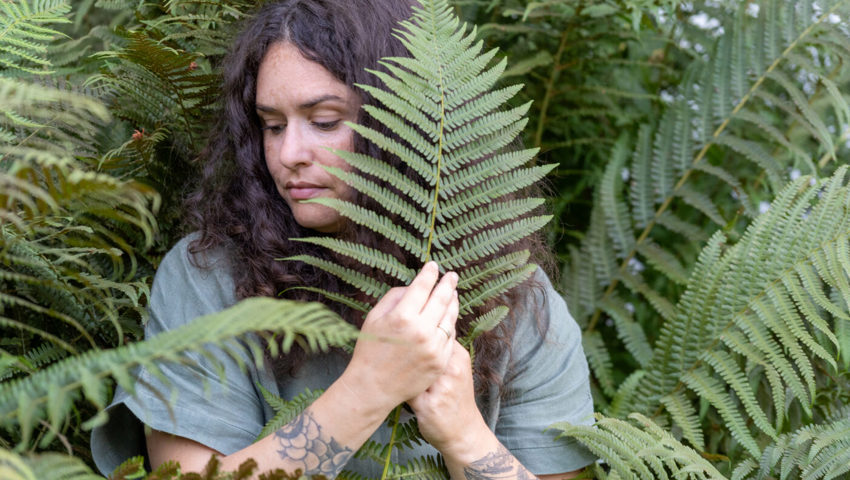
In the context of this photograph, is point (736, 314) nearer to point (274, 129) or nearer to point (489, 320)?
point (489, 320)

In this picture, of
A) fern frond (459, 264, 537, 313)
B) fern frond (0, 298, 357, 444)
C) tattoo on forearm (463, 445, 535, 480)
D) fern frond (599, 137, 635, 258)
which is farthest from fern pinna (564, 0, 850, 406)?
fern frond (0, 298, 357, 444)

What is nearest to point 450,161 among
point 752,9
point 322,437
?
point 322,437

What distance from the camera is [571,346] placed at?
1.52 m

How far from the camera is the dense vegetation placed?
3.59 feet

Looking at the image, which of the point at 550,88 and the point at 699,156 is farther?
the point at 550,88

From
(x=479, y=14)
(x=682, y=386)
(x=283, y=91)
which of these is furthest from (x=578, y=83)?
(x=283, y=91)

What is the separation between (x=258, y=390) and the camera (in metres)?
1.37

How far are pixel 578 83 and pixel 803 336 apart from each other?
→ 3.64 ft

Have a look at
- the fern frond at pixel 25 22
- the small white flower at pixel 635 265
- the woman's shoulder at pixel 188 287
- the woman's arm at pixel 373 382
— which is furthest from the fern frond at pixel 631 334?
the fern frond at pixel 25 22

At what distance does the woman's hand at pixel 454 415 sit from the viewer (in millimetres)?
1171

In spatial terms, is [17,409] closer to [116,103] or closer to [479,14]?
[116,103]

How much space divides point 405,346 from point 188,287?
504mm

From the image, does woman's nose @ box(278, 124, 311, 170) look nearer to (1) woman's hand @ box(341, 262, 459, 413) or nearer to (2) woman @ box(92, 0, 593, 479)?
(2) woman @ box(92, 0, 593, 479)

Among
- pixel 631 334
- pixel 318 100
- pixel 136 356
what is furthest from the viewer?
pixel 631 334
